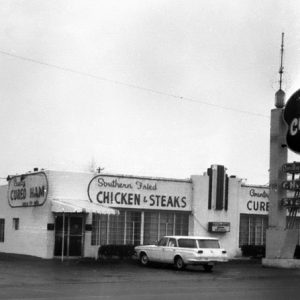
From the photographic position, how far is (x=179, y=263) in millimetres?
28719

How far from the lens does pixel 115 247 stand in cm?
3425

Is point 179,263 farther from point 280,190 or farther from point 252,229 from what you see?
point 252,229

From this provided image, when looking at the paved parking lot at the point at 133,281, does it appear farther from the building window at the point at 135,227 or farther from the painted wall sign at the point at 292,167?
the painted wall sign at the point at 292,167

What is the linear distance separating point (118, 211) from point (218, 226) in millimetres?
7552

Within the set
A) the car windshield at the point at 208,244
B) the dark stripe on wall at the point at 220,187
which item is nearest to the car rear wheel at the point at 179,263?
the car windshield at the point at 208,244

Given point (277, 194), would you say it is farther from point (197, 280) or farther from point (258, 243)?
point (197, 280)

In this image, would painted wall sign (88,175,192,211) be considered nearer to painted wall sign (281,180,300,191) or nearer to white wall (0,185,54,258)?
white wall (0,185,54,258)

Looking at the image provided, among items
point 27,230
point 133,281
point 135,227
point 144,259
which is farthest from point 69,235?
point 133,281

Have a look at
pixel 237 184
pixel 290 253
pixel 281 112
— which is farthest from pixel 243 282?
pixel 237 184

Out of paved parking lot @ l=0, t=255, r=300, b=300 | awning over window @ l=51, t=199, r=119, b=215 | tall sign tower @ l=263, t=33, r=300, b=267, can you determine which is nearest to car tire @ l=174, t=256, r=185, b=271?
paved parking lot @ l=0, t=255, r=300, b=300

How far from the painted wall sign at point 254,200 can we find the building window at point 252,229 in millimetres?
415

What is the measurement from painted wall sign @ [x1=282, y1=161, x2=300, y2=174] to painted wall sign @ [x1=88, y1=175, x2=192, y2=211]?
249 inches

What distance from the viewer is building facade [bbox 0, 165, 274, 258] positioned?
33.7m

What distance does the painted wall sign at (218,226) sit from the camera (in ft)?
123
